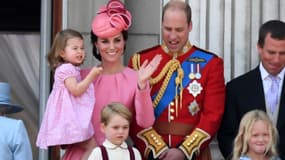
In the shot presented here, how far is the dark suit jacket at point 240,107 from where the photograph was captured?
709 cm

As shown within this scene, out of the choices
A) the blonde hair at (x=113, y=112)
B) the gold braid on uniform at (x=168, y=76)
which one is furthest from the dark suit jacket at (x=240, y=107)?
the blonde hair at (x=113, y=112)

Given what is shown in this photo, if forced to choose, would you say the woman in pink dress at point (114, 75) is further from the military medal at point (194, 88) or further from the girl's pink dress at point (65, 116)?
the military medal at point (194, 88)

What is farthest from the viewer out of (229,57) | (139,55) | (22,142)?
(229,57)

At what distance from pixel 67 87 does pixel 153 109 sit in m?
0.58

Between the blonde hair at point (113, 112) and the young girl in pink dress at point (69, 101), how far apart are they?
0.13m

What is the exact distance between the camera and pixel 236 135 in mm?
7027

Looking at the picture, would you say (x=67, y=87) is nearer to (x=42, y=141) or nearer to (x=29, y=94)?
(x=42, y=141)

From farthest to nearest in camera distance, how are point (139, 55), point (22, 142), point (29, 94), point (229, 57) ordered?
point (29, 94) < point (229, 57) < point (139, 55) < point (22, 142)

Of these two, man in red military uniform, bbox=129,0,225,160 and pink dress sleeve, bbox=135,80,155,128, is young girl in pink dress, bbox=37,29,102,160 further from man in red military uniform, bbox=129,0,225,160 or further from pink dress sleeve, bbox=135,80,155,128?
man in red military uniform, bbox=129,0,225,160

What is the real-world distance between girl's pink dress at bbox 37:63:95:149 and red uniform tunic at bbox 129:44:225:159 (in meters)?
0.43

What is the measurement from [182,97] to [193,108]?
0.30 ft

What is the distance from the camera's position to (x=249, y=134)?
6793 mm

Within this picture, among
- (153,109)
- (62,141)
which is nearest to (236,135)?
(153,109)

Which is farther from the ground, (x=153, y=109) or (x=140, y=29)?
(x=140, y=29)
